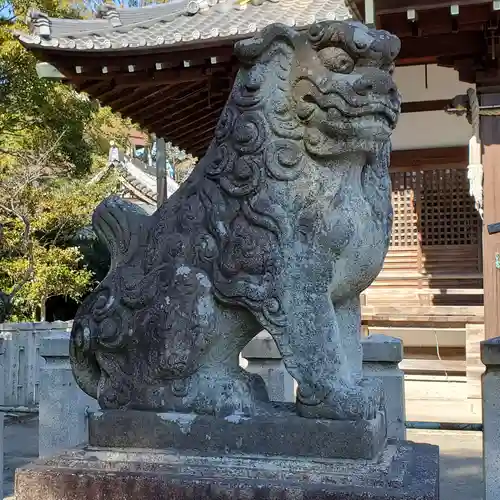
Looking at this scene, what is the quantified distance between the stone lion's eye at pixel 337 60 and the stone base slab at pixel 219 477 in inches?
43.1

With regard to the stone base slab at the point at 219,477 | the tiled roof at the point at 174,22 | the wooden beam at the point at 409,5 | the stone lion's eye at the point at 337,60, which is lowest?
the stone base slab at the point at 219,477

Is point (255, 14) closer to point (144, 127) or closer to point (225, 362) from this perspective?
point (144, 127)

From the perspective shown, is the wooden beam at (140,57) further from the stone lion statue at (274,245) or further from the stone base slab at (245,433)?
the stone base slab at (245,433)

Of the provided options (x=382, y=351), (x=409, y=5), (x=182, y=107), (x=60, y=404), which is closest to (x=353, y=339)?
(x=382, y=351)

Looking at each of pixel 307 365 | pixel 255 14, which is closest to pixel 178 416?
pixel 307 365

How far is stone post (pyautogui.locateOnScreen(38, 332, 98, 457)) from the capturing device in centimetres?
376

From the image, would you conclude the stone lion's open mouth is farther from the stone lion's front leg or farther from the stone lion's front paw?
the stone lion's front paw

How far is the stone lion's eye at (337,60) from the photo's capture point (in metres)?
2.06

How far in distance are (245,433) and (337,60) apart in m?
1.09

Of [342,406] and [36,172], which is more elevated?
[36,172]

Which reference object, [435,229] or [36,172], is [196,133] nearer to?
[36,172]

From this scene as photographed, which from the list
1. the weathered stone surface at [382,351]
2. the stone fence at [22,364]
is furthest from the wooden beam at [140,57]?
the weathered stone surface at [382,351]

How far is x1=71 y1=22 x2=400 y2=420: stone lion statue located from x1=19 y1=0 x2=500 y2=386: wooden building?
3.63 metres

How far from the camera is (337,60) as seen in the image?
206 centimetres
